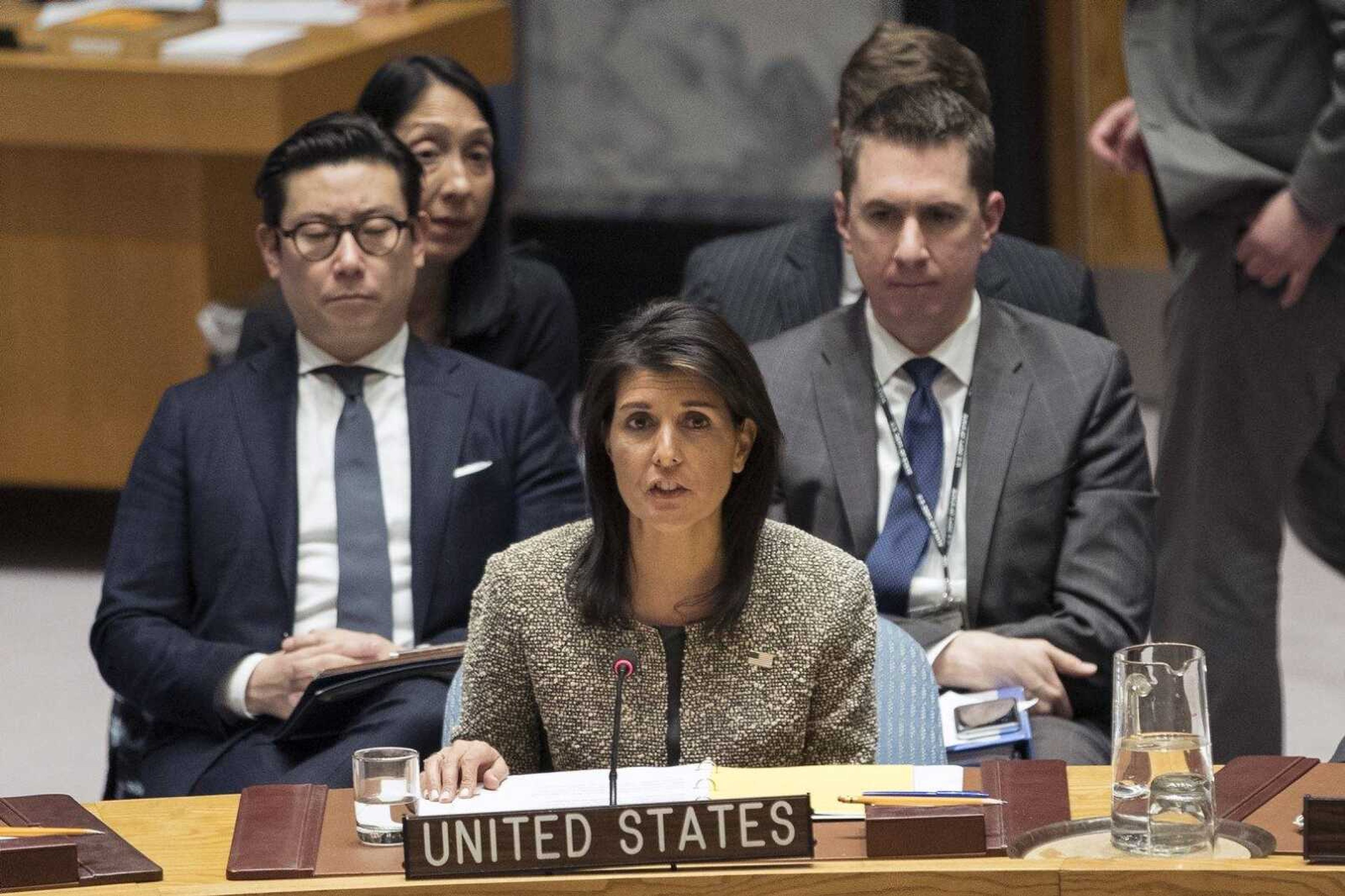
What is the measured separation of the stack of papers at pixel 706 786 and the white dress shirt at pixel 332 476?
99 centimetres

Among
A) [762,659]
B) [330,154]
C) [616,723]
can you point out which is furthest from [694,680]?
[330,154]

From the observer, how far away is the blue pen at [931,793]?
2221 mm

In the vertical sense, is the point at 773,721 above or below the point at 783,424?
below

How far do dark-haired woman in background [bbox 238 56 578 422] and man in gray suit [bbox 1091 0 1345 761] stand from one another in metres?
1.15

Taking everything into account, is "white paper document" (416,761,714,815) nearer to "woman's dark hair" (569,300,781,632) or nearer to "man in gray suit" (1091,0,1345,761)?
"woman's dark hair" (569,300,781,632)

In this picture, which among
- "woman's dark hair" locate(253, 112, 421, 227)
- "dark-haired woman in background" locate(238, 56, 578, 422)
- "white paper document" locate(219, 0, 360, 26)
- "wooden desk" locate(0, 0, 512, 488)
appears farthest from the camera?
"white paper document" locate(219, 0, 360, 26)

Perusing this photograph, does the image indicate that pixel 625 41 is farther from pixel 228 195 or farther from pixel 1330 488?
pixel 1330 488

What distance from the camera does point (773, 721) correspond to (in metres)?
2.57

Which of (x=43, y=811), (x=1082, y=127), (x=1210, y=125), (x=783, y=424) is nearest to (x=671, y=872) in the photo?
(x=43, y=811)

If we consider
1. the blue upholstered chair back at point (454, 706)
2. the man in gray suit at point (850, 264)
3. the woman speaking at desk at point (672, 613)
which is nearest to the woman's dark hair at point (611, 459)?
the woman speaking at desk at point (672, 613)

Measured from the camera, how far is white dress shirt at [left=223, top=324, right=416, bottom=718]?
3312 mm

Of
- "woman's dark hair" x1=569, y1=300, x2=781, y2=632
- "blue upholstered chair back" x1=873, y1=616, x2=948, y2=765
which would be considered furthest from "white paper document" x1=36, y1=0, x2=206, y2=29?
"blue upholstered chair back" x1=873, y1=616, x2=948, y2=765

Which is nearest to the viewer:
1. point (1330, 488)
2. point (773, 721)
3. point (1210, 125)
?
point (773, 721)

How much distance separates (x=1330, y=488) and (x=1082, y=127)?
2.74 m
